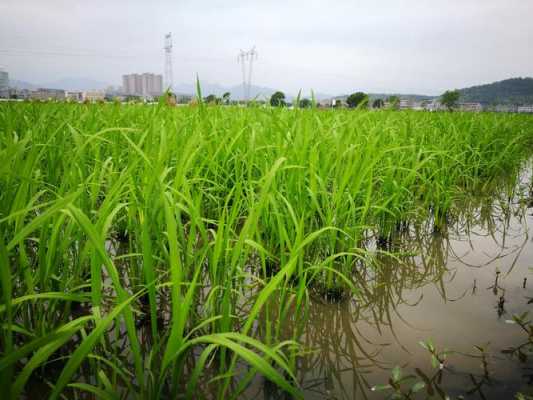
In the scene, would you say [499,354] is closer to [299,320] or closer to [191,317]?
[299,320]

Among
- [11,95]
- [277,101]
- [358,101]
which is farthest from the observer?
[358,101]

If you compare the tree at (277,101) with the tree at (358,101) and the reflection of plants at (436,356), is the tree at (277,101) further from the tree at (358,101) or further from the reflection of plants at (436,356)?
the reflection of plants at (436,356)

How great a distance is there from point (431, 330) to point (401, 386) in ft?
0.92

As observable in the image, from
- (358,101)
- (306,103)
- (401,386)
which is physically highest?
(358,101)

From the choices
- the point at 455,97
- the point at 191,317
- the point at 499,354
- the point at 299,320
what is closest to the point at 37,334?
the point at 191,317

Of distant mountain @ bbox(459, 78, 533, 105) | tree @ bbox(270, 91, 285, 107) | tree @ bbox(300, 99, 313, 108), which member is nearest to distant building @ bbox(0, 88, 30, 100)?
tree @ bbox(270, 91, 285, 107)

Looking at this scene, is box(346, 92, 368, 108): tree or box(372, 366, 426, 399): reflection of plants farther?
box(346, 92, 368, 108): tree

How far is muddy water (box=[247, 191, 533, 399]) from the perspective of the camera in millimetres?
792

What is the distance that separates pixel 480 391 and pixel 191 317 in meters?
0.75

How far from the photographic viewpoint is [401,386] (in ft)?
2.58

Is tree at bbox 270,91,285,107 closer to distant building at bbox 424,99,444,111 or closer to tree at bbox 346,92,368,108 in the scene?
tree at bbox 346,92,368,108

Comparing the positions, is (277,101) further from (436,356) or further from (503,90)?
(503,90)

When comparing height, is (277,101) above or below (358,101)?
below

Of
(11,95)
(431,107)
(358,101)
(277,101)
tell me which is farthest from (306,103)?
(358,101)
